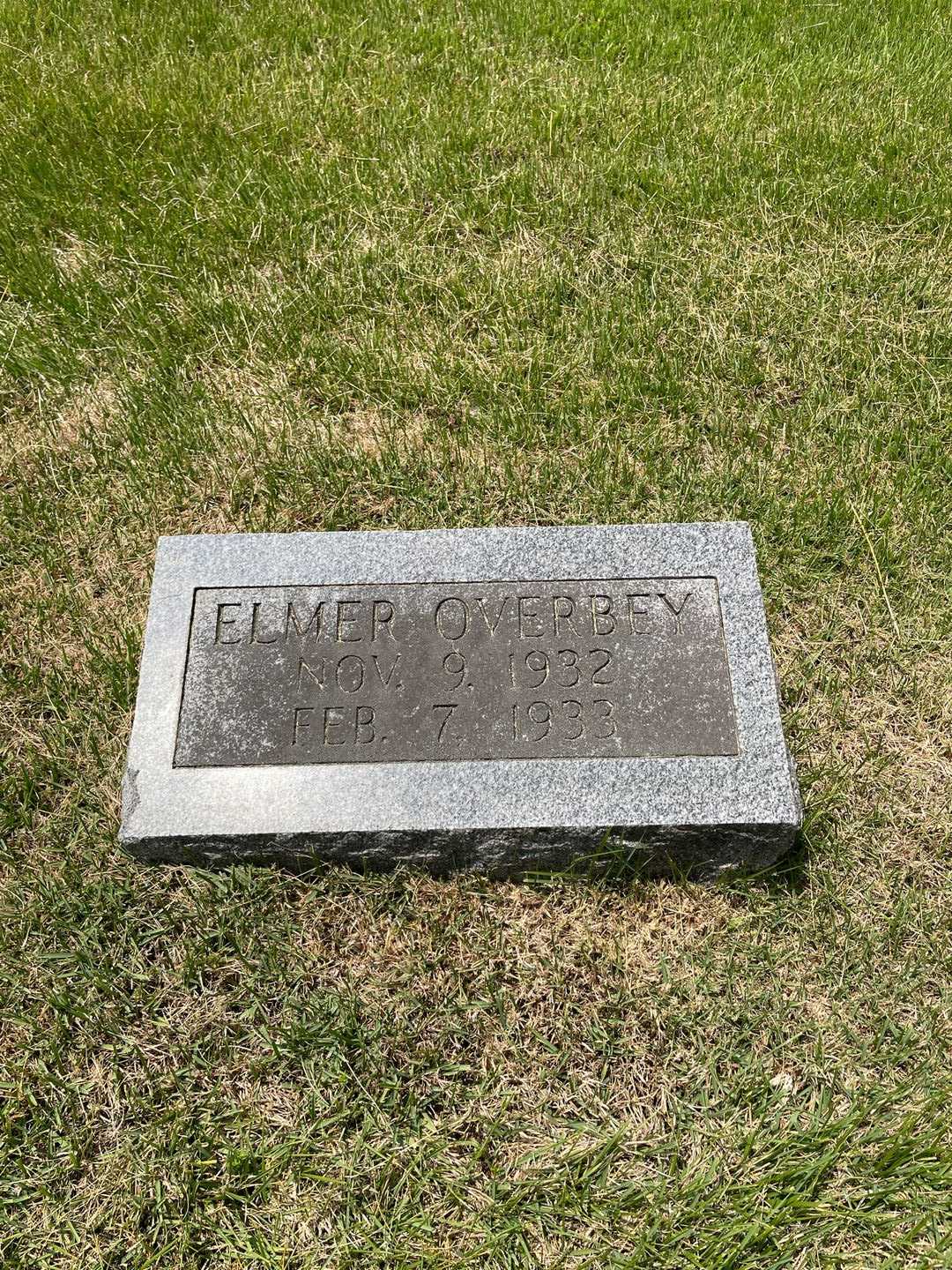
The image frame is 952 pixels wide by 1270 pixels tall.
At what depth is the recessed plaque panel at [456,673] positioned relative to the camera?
2.27 metres

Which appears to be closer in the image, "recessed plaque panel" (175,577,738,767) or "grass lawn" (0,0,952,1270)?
"grass lawn" (0,0,952,1270)

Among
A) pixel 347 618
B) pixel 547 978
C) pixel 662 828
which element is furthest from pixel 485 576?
pixel 547 978

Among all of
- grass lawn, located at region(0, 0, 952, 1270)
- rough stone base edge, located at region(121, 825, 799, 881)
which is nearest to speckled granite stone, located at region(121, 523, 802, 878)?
rough stone base edge, located at region(121, 825, 799, 881)

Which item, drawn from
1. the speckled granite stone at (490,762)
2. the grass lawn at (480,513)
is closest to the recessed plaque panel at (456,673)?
the speckled granite stone at (490,762)

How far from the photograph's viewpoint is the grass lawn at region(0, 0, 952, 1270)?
6.56 feet

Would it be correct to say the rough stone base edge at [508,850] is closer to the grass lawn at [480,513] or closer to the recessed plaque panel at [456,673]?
the grass lawn at [480,513]

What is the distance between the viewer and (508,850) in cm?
228

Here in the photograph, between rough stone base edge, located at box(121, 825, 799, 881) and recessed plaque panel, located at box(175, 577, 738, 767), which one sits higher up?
recessed plaque panel, located at box(175, 577, 738, 767)

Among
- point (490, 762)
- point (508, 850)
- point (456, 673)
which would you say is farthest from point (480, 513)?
point (508, 850)

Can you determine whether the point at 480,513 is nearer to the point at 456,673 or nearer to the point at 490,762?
the point at 456,673

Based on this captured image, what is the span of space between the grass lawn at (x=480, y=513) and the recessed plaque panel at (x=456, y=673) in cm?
37

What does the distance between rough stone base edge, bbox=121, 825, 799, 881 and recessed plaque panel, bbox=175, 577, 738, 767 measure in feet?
0.60

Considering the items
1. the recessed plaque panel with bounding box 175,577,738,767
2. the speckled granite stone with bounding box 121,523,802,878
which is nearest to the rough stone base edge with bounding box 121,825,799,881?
the speckled granite stone with bounding box 121,523,802,878

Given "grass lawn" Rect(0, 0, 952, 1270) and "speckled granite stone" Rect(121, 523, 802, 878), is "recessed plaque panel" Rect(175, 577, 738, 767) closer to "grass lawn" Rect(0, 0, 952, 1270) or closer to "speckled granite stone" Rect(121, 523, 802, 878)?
"speckled granite stone" Rect(121, 523, 802, 878)
